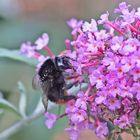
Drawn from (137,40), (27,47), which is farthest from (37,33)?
(137,40)

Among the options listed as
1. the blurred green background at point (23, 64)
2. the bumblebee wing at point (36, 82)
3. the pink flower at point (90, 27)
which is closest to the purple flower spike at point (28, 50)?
the bumblebee wing at point (36, 82)

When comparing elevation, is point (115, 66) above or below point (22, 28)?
below

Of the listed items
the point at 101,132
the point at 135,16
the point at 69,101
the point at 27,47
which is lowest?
the point at 101,132

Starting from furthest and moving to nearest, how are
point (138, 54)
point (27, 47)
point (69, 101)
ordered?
point (27, 47) < point (69, 101) < point (138, 54)

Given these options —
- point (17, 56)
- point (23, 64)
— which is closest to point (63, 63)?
point (17, 56)

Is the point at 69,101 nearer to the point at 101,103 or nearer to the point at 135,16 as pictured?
the point at 101,103

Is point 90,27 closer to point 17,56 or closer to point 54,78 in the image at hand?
point 54,78
